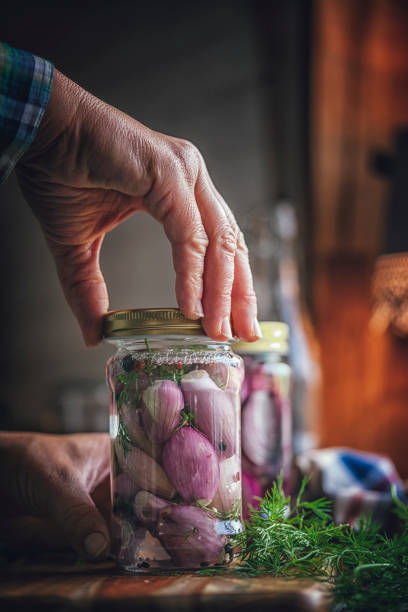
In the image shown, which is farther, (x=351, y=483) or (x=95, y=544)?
(x=351, y=483)

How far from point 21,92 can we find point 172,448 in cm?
30

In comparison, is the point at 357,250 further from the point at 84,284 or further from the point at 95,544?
the point at 95,544

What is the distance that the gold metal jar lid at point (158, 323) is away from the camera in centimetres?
53

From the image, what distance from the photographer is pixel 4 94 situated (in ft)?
1.71

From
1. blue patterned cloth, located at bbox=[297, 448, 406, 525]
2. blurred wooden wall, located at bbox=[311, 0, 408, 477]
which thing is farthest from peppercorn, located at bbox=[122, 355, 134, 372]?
blurred wooden wall, located at bbox=[311, 0, 408, 477]

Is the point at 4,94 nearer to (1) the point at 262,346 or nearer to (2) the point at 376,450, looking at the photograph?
(1) the point at 262,346

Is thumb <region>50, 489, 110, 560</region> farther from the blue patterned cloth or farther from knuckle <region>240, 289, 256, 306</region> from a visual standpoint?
the blue patterned cloth

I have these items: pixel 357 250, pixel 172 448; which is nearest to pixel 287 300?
pixel 357 250

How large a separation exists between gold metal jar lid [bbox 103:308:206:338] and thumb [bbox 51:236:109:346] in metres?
0.13

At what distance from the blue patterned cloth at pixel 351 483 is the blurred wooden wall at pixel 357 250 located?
3.52 ft

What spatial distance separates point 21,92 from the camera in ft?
1.69

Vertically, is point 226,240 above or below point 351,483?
above

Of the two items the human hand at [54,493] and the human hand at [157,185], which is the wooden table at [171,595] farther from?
the human hand at [157,185]

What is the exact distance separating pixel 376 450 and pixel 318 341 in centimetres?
40
